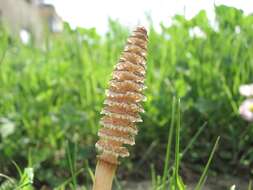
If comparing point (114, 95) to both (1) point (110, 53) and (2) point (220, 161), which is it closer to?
(2) point (220, 161)

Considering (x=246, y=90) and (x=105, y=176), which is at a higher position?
(x=246, y=90)

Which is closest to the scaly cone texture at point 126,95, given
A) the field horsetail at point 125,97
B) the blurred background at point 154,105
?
the field horsetail at point 125,97

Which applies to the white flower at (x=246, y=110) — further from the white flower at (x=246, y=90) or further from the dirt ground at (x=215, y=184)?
the dirt ground at (x=215, y=184)

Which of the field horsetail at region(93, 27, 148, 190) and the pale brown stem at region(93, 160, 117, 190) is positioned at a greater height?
the field horsetail at region(93, 27, 148, 190)

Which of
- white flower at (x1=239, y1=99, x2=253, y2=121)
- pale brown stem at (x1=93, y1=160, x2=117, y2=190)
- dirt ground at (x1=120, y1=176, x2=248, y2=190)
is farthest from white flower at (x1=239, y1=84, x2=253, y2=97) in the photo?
pale brown stem at (x1=93, y1=160, x2=117, y2=190)

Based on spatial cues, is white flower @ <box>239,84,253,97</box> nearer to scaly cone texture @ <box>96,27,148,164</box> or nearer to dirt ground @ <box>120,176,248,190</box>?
dirt ground @ <box>120,176,248,190</box>

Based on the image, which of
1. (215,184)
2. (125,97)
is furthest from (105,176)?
(215,184)

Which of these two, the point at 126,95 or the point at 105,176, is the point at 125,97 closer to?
the point at 126,95
